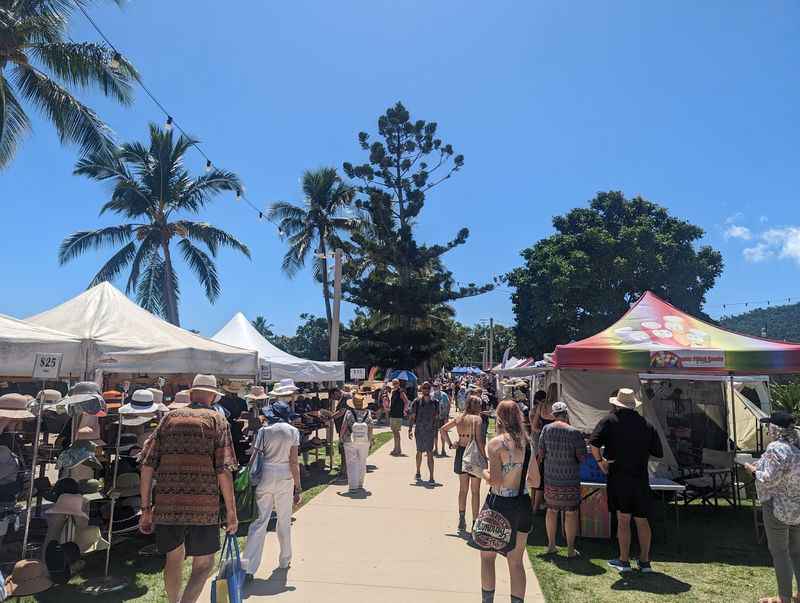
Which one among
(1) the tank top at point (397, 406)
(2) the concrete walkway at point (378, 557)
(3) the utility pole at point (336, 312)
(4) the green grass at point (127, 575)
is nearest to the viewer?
(4) the green grass at point (127, 575)

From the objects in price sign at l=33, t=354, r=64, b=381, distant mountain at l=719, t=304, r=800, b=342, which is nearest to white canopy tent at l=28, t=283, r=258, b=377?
price sign at l=33, t=354, r=64, b=381

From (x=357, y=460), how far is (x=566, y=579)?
13.5 ft

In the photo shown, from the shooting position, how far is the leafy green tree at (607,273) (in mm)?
28125

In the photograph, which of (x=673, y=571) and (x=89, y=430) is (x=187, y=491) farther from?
(x=673, y=571)

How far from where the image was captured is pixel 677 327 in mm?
7703

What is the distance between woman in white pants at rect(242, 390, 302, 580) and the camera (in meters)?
4.98

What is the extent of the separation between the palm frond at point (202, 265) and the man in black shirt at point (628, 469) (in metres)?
24.8

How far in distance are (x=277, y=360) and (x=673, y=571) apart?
25.6 feet

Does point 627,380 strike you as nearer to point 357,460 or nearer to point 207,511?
point 357,460

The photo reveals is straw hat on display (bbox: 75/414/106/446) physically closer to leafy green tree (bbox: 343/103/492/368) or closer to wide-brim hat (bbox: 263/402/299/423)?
wide-brim hat (bbox: 263/402/299/423)

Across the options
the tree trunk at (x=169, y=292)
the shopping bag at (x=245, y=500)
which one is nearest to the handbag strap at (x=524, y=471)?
the shopping bag at (x=245, y=500)

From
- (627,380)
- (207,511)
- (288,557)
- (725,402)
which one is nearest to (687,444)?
(725,402)

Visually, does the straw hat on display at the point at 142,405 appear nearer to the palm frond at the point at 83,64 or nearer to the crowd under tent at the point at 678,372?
the crowd under tent at the point at 678,372

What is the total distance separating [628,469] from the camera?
5.41 m
